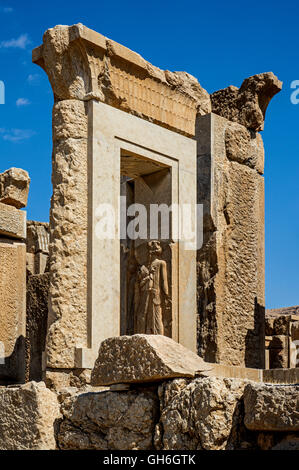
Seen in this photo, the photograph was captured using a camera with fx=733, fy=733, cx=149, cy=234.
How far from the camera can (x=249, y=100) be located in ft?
35.0

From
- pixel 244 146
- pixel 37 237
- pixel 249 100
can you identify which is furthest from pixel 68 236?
pixel 37 237

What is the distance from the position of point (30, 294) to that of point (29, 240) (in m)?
6.44

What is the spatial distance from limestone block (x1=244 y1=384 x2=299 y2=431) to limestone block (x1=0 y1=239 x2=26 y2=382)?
4.14 m

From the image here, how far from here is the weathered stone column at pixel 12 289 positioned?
7613mm

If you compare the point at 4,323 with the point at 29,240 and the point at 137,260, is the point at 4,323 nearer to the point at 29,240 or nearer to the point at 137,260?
the point at 137,260

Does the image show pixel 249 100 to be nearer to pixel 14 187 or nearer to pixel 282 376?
pixel 14 187

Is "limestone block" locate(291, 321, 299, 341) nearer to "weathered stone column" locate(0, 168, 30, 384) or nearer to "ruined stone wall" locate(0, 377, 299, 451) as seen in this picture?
"weathered stone column" locate(0, 168, 30, 384)

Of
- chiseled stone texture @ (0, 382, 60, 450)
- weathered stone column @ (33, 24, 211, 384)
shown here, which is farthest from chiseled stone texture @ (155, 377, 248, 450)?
weathered stone column @ (33, 24, 211, 384)

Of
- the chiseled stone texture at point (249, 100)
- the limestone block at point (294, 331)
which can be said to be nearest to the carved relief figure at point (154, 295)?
the chiseled stone texture at point (249, 100)

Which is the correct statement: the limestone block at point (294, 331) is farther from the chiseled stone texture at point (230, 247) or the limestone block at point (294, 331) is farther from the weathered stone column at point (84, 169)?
the weathered stone column at point (84, 169)

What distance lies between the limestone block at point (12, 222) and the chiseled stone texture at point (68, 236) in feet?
2.00

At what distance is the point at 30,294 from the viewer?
9180 mm

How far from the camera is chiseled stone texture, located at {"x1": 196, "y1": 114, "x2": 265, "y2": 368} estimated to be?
9641mm

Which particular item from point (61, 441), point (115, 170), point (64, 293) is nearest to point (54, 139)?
point (115, 170)
